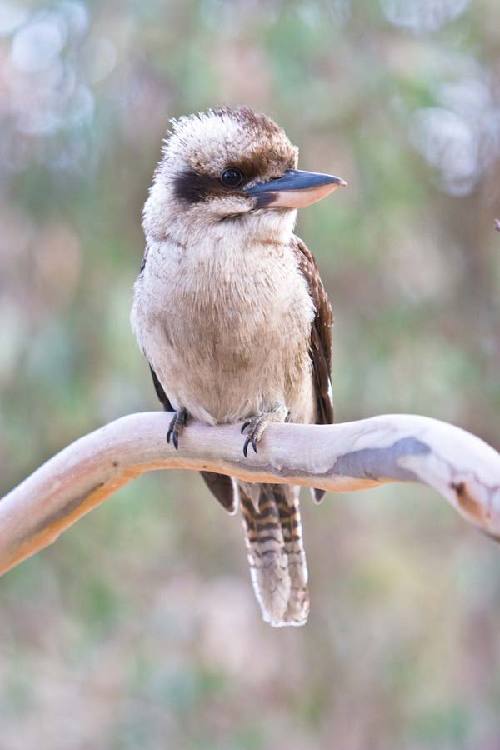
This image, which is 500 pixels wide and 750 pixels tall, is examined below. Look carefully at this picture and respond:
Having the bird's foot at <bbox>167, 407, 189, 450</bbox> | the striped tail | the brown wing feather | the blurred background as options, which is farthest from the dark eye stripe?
the blurred background

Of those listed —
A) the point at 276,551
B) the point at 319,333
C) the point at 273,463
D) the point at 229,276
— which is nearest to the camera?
the point at 273,463

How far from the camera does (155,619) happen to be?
15.6ft

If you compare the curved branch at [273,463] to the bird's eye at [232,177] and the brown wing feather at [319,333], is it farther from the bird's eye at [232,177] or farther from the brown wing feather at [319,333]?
the bird's eye at [232,177]

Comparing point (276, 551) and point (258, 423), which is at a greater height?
point (258, 423)

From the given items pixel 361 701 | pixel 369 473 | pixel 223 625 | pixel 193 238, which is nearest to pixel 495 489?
pixel 369 473

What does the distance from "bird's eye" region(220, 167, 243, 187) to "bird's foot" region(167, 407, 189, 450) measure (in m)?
0.45

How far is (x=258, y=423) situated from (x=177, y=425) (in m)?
0.19

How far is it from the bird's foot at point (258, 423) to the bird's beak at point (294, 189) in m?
0.39

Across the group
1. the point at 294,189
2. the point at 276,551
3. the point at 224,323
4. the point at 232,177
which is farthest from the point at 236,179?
the point at 276,551

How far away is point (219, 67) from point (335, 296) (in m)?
1.04

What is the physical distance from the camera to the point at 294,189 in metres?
2.12

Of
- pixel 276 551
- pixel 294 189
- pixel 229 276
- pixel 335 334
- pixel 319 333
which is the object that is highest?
pixel 294 189

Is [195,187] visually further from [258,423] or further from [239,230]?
[258,423]

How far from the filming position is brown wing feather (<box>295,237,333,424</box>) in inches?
92.5
